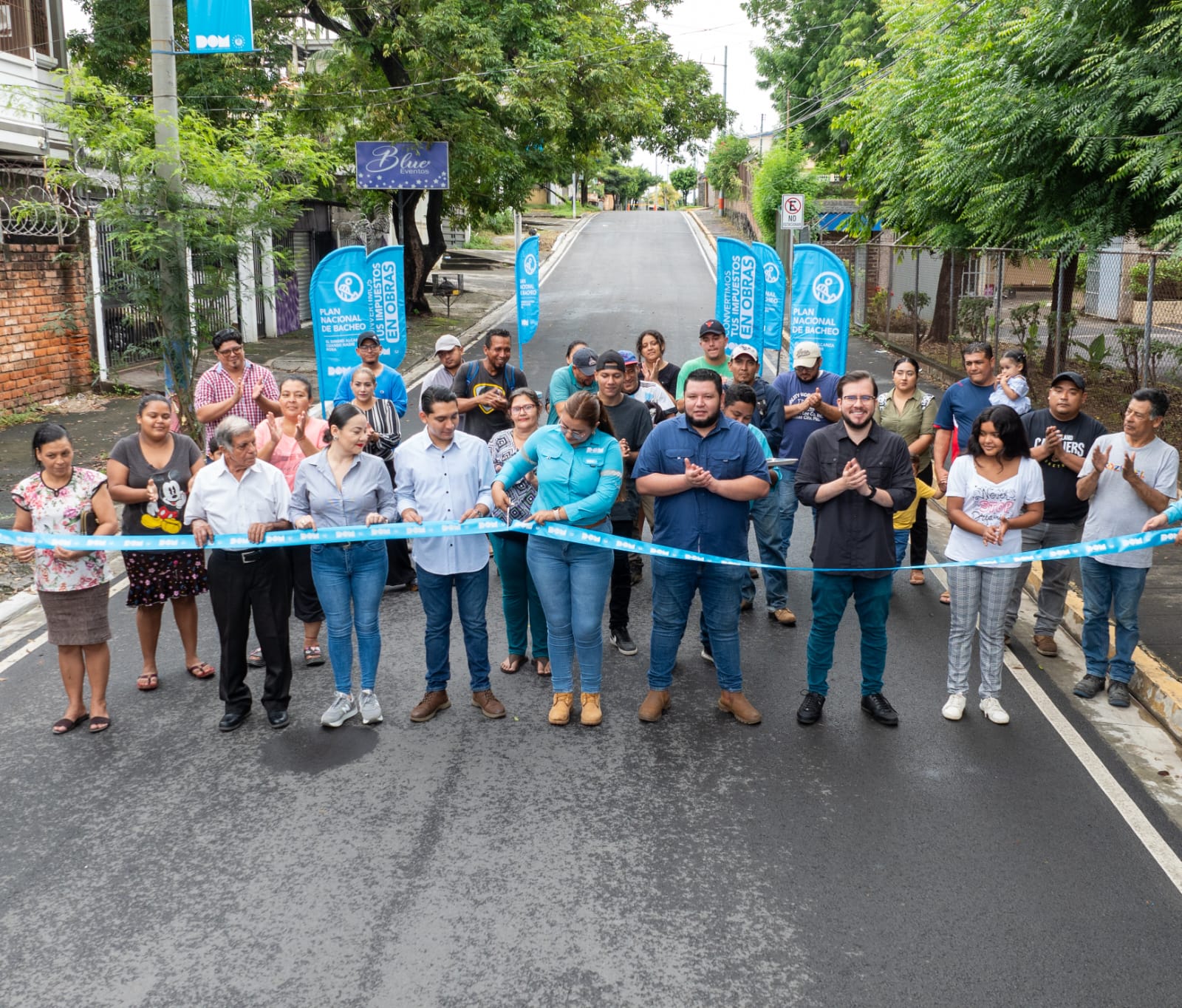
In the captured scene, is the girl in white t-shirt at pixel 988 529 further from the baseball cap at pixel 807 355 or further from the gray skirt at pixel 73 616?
the gray skirt at pixel 73 616

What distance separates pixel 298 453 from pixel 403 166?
55.5 feet

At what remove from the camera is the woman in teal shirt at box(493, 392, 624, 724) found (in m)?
6.05

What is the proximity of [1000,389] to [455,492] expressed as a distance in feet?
14.5

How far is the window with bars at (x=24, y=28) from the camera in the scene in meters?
16.1

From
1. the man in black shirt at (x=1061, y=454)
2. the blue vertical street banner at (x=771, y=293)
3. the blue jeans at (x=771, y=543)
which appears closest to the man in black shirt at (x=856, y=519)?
the man in black shirt at (x=1061, y=454)

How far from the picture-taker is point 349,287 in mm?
12734

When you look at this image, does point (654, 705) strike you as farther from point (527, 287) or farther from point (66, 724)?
point (527, 287)

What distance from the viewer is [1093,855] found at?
4.85m

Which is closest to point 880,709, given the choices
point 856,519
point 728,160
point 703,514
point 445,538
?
point 856,519

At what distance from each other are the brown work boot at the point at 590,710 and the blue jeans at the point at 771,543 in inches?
83.4

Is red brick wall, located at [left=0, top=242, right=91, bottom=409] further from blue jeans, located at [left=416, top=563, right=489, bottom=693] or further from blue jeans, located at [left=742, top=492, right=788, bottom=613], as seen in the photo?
blue jeans, located at [left=742, top=492, right=788, bottom=613]

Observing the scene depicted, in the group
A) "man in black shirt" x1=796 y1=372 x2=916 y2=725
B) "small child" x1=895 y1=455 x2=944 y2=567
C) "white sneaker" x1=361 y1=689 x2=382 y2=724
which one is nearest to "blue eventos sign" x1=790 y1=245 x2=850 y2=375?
"small child" x1=895 y1=455 x2=944 y2=567

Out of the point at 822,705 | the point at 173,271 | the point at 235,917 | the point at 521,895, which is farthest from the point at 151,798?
the point at 173,271

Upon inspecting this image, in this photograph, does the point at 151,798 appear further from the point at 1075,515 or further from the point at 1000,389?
the point at 1000,389
